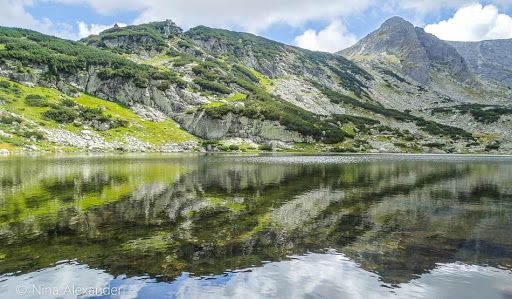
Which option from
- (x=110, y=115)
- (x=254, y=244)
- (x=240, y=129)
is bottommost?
(x=254, y=244)

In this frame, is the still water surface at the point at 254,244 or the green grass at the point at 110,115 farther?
the green grass at the point at 110,115

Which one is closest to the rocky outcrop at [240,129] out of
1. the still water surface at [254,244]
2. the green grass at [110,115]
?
the green grass at [110,115]

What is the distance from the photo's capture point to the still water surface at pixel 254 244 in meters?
11.7

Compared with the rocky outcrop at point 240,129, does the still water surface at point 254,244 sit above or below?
below

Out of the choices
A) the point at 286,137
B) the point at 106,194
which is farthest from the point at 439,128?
the point at 106,194

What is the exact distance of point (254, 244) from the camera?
16.4 meters

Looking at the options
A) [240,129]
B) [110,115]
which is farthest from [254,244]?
[110,115]

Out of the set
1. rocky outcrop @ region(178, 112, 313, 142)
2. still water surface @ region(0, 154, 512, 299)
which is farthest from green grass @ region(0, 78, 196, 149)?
still water surface @ region(0, 154, 512, 299)

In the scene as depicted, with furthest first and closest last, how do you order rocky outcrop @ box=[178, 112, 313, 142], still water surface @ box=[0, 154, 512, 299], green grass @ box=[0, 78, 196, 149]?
1. rocky outcrop @ box=[178, 112, 313, 142]
2. green grass @ box=[0, 78, 196, 149]
3. still water surface @ box=[0, 154, 512, 299]

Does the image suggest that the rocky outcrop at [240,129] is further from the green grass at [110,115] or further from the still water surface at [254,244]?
the still water surface at [254,244]

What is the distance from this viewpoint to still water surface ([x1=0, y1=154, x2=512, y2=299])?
38.5 feet

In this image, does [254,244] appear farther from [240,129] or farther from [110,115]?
[110,115]

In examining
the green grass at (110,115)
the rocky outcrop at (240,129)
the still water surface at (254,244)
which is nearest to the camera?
the still water surface at (254,244)

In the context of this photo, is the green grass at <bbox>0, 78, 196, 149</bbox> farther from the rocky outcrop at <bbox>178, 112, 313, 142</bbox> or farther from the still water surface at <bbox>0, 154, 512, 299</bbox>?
the still water surface at <bbox>0, 154, 512, 299</bbox>
